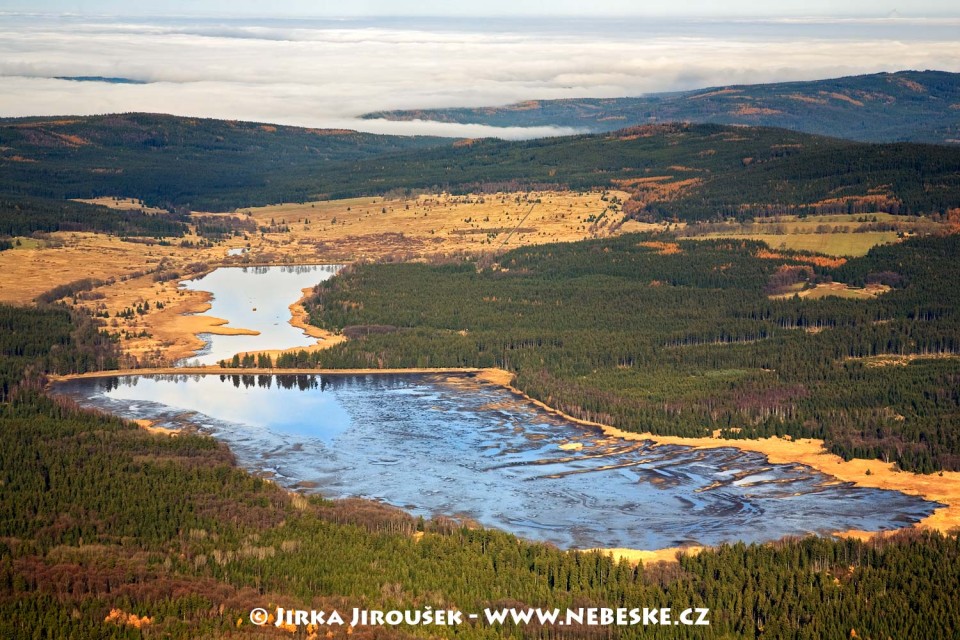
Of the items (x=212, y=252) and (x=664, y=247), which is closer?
(x=664, y=247)

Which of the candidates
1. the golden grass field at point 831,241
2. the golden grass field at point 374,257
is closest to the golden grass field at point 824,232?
the golden grass field at point 831,241

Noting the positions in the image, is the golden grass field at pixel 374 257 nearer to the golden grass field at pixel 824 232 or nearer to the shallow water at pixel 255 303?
the golden grass field at pixel 824 232

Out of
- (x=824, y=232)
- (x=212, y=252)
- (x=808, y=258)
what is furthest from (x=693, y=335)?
(x=212, y=252)

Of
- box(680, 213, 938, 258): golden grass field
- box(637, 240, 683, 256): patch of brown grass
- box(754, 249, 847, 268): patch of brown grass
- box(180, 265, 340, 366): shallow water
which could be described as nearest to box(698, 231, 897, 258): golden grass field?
box(680, 213, 938, 258): golden grass field

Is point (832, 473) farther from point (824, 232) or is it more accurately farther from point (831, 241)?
point (824, 232)

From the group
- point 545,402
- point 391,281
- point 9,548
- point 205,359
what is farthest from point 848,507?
point 391,281

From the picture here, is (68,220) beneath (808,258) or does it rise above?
beneath

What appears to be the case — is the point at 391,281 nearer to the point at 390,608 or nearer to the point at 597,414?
the point at 597,414
